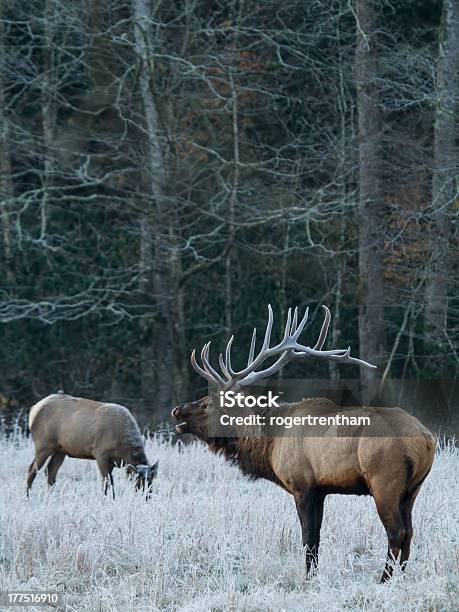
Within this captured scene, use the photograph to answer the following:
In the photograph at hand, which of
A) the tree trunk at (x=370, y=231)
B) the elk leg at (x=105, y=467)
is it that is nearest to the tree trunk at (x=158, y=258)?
the tree trunk at (x=370, y=231)

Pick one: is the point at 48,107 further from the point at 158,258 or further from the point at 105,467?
the point at 105,467

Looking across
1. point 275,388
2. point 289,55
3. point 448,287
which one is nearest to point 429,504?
point 275,388

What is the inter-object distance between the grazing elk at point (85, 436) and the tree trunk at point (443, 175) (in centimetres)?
581

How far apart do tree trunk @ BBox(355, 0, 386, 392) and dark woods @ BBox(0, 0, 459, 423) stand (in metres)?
0.03

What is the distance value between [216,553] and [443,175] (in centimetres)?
907

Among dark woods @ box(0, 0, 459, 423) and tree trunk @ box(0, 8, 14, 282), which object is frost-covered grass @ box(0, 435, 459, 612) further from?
tree trunk @ box(0, 8, 14, 282)

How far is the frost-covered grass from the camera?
20.6 ft

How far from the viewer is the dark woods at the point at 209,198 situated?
15.9 metres

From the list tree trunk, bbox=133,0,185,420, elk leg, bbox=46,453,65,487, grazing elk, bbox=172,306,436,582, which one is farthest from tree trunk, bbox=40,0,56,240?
grazing elk, bbox=172,306,436,582

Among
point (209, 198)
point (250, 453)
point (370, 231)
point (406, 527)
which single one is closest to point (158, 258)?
point (209, 198)

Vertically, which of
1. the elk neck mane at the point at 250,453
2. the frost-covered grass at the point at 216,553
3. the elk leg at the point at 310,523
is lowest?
the frost-covered grass at the point at 216,553

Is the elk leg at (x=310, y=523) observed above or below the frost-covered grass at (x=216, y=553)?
above

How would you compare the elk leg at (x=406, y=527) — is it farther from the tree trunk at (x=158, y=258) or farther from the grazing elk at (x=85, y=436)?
the tree trunk at (x=158, y=258)

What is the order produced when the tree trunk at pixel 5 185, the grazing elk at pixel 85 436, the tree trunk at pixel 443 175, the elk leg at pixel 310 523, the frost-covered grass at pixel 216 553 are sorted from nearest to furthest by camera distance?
the frost-covered grass at pixel 216 553, the elk leg at pixel 310 523, the grazing elk at pixel 85 436, the tree trunk at pixel 443 175, the tree trunk at pixel 5 185
